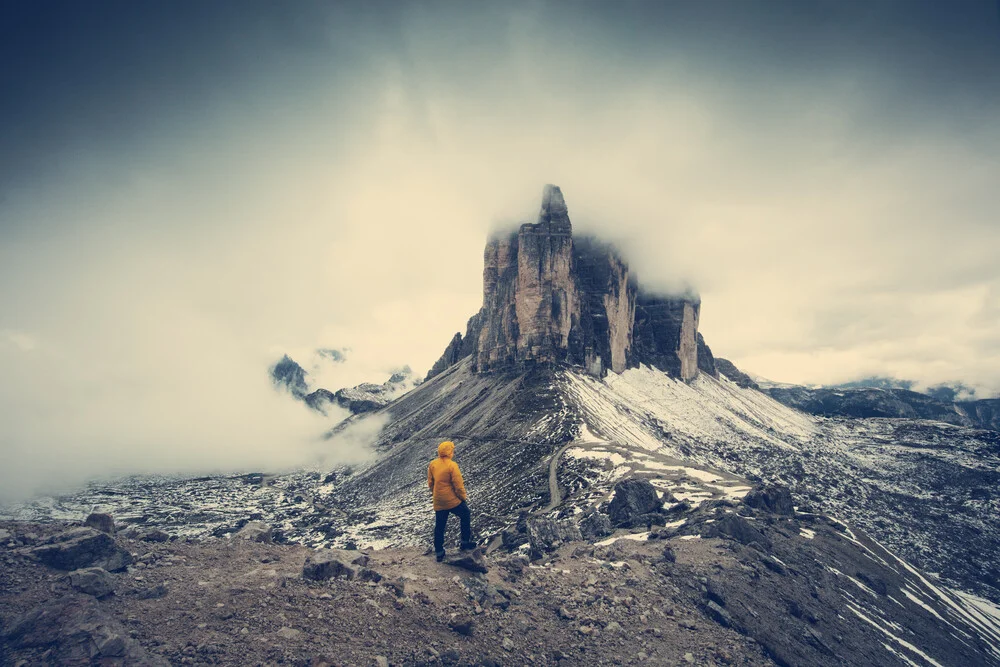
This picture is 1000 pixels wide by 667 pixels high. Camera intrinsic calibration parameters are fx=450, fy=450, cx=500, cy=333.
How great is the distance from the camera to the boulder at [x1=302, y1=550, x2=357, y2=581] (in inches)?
420

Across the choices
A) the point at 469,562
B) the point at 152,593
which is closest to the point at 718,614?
the point at 469,562

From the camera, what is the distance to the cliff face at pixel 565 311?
7044 cm

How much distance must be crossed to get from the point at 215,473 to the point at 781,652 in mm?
69223

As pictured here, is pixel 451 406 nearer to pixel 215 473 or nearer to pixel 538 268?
pixel 538 268

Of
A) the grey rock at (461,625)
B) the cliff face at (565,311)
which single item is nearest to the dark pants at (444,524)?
the grey rock at (461,625)

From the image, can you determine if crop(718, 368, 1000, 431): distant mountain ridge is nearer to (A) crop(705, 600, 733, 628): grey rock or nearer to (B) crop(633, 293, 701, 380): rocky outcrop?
(B) crop(633, 293, 701, 380): rocky outcrop

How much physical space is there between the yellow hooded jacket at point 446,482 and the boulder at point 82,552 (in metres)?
7.88

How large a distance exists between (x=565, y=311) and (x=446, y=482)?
60.4 m

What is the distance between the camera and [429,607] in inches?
398

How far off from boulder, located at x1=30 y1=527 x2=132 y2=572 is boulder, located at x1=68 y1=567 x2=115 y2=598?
1.08m

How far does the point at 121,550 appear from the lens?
38.3 feet

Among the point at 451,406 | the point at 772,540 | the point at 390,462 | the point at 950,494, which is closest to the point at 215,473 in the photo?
the point at 390,462

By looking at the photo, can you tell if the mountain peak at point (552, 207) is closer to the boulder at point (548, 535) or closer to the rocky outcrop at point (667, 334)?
the rocky outcrop at point (667, 334)

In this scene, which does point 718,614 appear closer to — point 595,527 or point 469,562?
point 469,562
